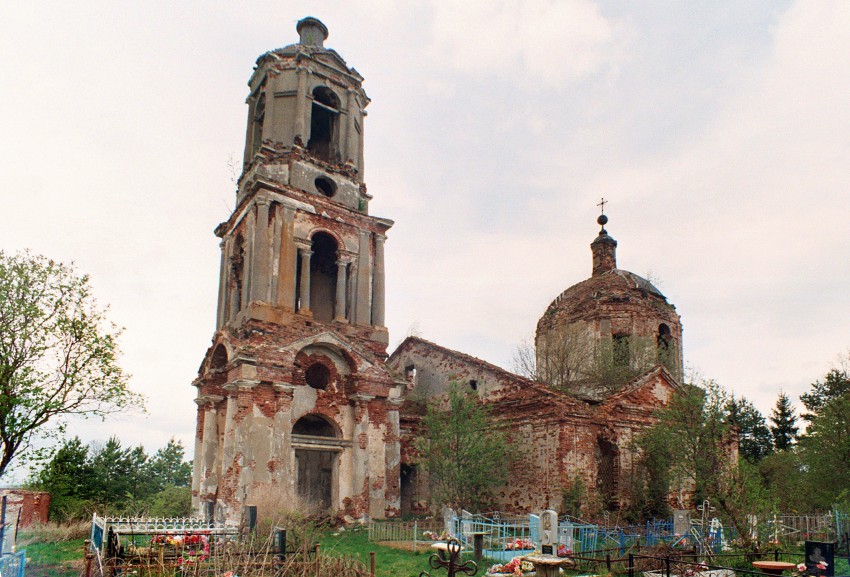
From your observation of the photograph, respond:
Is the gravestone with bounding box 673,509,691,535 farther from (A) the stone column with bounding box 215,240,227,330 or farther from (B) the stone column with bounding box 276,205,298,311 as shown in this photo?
(A) the stone column with bounding box 215,240,227,330

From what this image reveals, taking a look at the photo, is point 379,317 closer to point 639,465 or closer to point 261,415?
point 261,415

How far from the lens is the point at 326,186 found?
22.2 meters

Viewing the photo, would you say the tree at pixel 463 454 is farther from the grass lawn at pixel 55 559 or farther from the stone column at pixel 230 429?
the grass lawn at pixel 55 559

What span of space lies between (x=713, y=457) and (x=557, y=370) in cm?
1117

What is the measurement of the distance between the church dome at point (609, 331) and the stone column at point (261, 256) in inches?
524

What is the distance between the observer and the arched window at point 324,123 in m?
22.9

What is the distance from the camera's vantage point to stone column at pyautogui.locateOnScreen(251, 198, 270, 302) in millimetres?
19078

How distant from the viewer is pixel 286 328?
19047 millimetres

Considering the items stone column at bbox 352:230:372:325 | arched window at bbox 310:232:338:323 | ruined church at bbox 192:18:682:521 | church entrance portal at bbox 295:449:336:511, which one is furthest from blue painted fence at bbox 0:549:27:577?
arched window at bbox 310:232:338:323

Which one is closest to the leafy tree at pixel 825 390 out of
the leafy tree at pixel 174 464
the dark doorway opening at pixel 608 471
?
the dark doorway opening at pixel 608 471

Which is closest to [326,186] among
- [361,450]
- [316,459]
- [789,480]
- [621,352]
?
[361,450]

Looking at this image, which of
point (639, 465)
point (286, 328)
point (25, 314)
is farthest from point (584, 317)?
point (25, 314)

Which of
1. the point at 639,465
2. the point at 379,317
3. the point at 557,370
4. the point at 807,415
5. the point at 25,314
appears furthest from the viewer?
the point at 807,415

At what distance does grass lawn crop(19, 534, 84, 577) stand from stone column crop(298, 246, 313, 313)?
8.73 m
